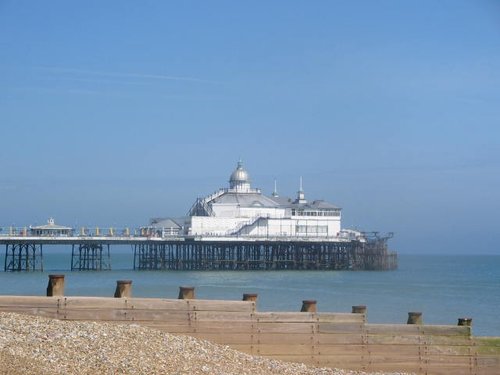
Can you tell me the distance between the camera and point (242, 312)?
44.5ft

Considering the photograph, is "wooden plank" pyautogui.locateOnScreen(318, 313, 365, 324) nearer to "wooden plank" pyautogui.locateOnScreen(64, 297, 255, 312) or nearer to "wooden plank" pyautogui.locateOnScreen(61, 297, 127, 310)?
"wooden plank" pyautogui.locateOnScreen(64, 297, 255, 312)

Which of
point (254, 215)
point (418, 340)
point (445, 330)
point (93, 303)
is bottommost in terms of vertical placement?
point (418, 340)

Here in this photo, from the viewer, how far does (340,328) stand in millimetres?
13953

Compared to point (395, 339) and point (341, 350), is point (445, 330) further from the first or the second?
point (341, 350)

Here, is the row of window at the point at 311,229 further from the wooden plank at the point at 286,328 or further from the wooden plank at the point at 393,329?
the wooden plank at the point at 286,328

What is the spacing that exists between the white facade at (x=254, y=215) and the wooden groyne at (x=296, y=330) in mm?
57800

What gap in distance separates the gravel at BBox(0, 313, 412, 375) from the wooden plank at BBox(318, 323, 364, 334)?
0.78 metres

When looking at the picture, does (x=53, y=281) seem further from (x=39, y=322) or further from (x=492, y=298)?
(x=492, y=298)

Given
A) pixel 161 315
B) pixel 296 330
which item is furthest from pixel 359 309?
pixel 161 315

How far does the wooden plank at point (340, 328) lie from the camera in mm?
13875

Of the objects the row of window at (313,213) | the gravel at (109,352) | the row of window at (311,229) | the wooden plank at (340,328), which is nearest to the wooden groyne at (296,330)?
the wooden plank at (340,328)

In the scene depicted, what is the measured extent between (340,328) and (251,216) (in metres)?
64.9

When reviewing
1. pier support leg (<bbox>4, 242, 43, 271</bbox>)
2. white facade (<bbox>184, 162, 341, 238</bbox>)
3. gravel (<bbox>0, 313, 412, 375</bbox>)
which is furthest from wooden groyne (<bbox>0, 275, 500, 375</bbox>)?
white facade (<bbox>184, 162, 341, 238</bbox>)

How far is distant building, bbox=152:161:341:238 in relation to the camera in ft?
246
